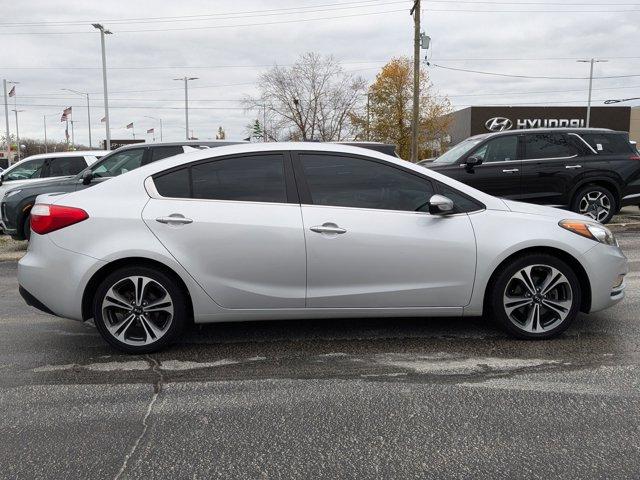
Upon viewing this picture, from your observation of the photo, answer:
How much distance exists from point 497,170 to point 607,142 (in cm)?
209

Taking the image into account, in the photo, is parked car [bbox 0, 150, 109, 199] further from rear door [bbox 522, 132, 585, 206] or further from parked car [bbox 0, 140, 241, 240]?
rear door [bbox 522, 132, 585, 206]

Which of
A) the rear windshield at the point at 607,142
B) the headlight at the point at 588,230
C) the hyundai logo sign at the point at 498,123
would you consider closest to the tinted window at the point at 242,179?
the headlight at the point at 588,230

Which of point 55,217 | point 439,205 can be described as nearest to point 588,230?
point 439,205

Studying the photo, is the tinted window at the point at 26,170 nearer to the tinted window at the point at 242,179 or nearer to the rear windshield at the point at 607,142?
the tinted window at the point at 242,179

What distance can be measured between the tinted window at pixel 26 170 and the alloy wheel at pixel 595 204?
11031mm

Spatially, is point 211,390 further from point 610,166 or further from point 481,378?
point 610,166

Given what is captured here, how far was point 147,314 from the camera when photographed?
431cm

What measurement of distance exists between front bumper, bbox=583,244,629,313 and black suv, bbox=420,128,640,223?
236 inches

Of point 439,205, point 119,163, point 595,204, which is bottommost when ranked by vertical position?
point 595,204

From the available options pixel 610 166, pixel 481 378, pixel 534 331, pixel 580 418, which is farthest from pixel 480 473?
pixel 610 166

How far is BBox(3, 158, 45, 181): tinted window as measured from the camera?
12.4 metres

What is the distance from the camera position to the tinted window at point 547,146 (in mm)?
10508

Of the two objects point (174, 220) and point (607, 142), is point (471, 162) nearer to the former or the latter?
point (607, 142)

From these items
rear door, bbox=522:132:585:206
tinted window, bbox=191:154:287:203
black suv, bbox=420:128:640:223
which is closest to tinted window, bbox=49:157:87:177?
black suv, bbox=420:128:640:223
